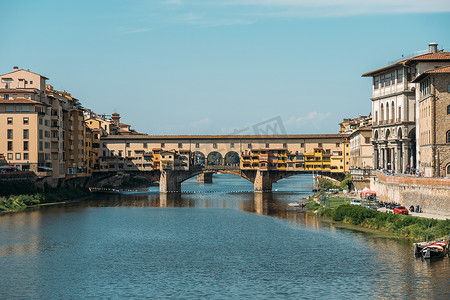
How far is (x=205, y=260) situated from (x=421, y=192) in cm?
2475

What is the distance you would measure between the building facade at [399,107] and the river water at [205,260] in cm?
1958

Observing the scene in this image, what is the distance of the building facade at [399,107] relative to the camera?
80125 mm

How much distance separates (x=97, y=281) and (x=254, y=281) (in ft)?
33.5

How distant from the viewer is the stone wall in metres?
57.6

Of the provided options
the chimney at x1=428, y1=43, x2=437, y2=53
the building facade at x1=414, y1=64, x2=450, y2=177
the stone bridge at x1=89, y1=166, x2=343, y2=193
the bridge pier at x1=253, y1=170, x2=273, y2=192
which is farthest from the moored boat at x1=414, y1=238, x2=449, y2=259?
the bridge pier at x1=253, y1=170, x2=273, y2=192

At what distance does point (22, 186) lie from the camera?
8894 cm

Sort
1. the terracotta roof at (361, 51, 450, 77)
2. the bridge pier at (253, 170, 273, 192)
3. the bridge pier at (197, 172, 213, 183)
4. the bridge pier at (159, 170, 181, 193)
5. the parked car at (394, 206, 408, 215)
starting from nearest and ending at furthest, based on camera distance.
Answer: the parked car at (394, 206, 408, 215), the terracotta roof at (361, 51, 450, 77), the bridge pier at (159, 170, 181, 193), the bridge pier at (253, 170, 273, 192), the bridge pier at (197, 172, 213, 183)

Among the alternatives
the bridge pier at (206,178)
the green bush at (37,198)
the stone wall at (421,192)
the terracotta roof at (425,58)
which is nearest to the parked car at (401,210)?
the stone wall at (421,192)

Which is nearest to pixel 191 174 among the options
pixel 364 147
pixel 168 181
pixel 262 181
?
pixel 168 181

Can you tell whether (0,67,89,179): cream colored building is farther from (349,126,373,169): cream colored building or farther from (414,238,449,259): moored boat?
(414,238,449,259): moored boat

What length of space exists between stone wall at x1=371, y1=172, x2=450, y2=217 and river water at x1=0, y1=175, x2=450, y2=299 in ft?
20.6

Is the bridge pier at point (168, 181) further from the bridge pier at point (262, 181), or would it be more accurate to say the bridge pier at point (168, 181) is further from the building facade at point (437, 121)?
the building facade at point (437, 121)

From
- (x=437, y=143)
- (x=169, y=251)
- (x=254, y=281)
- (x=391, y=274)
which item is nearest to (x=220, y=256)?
(x=169, y=251)

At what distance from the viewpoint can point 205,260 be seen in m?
48.4
